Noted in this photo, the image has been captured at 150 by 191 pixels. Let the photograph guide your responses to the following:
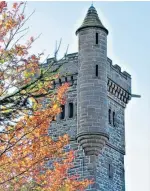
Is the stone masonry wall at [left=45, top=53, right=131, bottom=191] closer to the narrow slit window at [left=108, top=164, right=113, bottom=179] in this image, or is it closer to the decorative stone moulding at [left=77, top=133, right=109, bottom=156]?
the narrow slit window at [left=108, top=164, right=113, bottom=179]

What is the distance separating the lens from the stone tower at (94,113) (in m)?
38.7

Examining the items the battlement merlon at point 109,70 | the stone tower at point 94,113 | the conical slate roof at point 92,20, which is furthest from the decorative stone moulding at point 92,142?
the conical slate roof at point 92,20

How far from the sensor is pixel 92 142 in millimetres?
38344

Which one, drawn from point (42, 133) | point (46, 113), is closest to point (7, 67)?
point (46, 113)

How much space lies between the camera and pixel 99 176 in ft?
128

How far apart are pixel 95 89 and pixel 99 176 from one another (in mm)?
5295

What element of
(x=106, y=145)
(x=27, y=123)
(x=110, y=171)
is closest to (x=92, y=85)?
(x=106, y=145)

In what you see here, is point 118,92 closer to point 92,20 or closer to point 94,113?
point 94,113

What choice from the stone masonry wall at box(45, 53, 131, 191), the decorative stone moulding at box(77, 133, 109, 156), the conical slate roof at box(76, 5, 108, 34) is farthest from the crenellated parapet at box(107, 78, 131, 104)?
the decorative stone moulding at box(77, 133, 109, 156)

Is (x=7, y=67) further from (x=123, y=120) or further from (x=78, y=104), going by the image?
(x=123, y=120)

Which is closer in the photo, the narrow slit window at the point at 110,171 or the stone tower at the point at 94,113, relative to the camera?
the stone tower at the point at 94,113

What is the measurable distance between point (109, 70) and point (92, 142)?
6234mm

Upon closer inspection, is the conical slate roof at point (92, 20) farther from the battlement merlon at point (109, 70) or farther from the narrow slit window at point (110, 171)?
the narrow slit window at point (110, 171)

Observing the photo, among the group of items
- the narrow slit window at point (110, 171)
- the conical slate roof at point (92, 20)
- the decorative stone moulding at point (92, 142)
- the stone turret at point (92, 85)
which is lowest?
the narrow slit window at point (110, 171)
